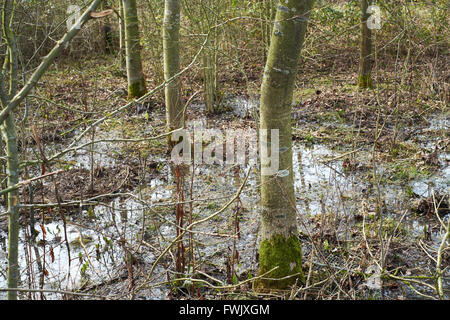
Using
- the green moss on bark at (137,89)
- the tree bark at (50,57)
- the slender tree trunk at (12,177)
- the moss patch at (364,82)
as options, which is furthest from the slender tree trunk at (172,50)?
the moss patch at (364,82)

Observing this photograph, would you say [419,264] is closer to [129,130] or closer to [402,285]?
[402,285]

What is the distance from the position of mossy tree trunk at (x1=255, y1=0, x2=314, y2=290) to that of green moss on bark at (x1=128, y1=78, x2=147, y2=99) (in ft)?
22.5

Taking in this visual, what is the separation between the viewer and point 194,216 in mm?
5070

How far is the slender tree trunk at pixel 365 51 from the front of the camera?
8.75 m

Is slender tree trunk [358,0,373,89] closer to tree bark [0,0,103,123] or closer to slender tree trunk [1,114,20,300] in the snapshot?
slender tree trunk [1,114,20,300]

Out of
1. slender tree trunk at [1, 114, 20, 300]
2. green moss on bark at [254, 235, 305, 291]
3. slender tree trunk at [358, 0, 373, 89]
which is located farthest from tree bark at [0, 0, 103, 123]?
slender tree trunk at [358, 0, 373, 89]

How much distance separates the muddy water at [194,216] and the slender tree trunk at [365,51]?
2570 millimetres

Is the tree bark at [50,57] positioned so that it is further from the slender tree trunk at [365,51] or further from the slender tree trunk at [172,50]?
the slender tree trunk at [365,51]

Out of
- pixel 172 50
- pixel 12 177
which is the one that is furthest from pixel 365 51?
pixel 12 177

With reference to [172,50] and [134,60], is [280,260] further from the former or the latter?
[134,60]
